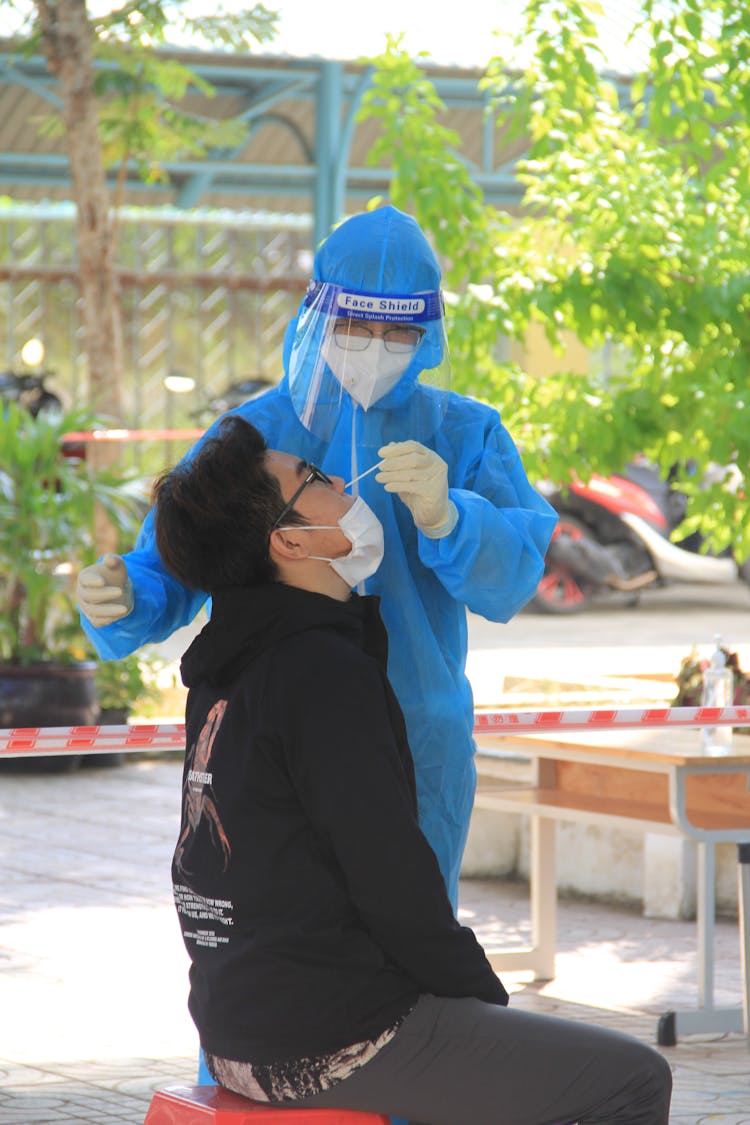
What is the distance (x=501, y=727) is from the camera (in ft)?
15.5

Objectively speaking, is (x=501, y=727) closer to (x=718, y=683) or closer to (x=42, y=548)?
(x=718, y=683)

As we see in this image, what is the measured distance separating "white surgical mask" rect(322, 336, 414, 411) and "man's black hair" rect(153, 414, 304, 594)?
1.06 ft

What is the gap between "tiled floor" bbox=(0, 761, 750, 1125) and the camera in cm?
438

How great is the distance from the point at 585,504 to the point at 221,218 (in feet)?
18.0

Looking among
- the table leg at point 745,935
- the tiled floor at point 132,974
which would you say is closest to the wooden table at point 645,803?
the table leg at point 745,935

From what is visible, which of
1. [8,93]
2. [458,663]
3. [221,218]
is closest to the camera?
[458,663]

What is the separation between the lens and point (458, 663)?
2994 mm

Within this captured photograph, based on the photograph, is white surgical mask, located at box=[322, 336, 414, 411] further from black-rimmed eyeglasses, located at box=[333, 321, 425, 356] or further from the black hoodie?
the black hoodie

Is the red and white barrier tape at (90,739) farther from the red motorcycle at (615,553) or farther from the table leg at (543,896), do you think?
the red motorcycle at (615,553)

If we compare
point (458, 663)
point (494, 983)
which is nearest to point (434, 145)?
point (458, 663)

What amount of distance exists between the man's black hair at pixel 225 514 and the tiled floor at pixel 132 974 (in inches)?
72.7

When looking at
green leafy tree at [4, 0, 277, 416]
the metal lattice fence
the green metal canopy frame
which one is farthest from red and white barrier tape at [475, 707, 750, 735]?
the metal lattice fence

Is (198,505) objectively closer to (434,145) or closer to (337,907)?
(337,907)

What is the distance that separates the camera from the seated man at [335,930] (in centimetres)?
242
